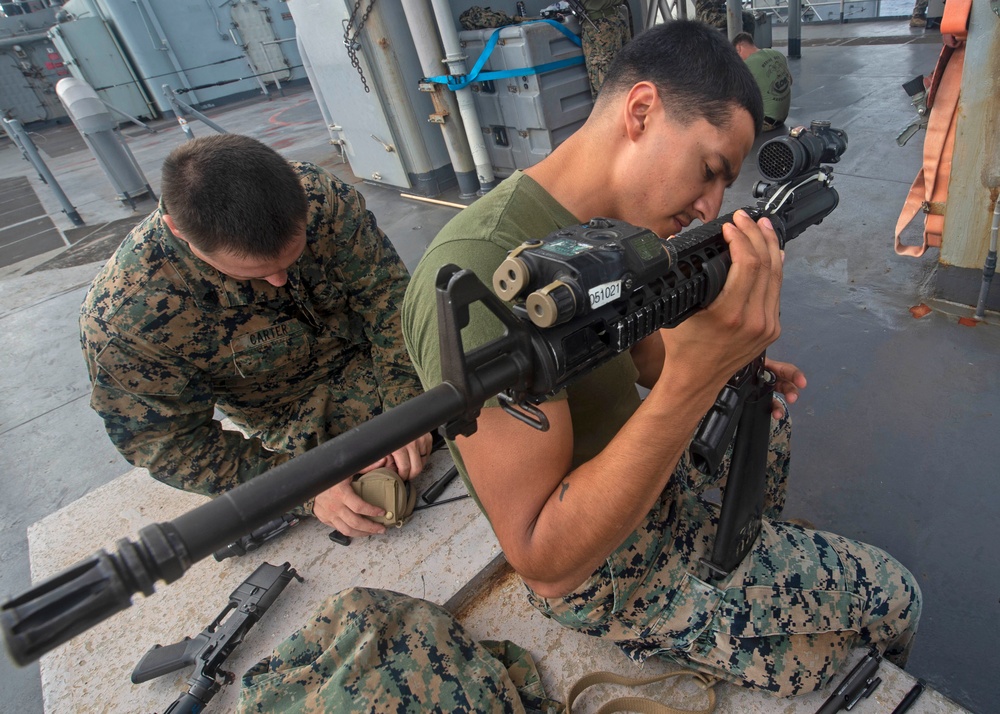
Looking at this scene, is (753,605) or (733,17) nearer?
(753,605)

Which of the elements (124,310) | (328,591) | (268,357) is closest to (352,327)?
(268,357)

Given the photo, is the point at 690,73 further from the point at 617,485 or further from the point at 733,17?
the point at 733,17

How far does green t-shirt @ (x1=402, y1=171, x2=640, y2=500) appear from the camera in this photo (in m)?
1.13

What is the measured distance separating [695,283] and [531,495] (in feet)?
1.68

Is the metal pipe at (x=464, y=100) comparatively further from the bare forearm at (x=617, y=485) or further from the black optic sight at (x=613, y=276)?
the bare forearm at (x=617, y=485)

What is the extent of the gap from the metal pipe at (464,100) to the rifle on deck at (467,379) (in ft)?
16.1

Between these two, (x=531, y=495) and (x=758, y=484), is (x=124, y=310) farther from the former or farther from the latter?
(x=758, y=484)

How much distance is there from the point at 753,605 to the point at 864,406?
1725 millimetres

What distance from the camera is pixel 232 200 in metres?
1.66

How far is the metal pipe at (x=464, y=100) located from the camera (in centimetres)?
513

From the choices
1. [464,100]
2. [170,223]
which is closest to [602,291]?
[170,223]

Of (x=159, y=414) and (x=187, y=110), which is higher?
(x=187, y=110)

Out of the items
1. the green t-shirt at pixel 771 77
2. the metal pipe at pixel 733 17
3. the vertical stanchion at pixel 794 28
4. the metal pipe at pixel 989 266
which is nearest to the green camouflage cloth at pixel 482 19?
the metal pipe at pixel 733 17

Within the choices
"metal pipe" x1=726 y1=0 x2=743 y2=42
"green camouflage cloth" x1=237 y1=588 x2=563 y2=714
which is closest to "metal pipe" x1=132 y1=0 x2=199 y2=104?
"metal pipe" x1=726 y1=0 x2=743 y2=42
